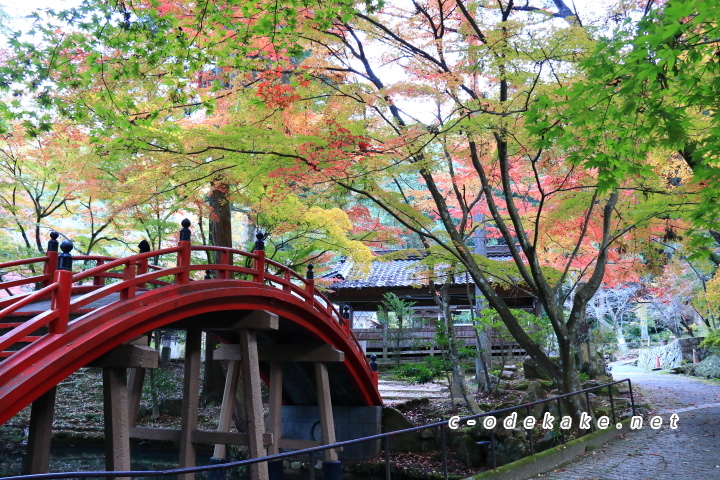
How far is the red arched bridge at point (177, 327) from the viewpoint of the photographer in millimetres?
5715

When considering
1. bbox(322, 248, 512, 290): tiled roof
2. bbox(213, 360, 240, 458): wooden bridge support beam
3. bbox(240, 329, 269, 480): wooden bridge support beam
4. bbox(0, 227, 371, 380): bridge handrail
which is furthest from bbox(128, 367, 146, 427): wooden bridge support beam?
bbox(322, 248, 512, 290): tiled roof

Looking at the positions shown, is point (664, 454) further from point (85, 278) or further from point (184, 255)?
point (85, 278)

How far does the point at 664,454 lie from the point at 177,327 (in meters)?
8.29

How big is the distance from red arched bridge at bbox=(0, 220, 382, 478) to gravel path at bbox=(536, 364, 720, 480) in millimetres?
4888

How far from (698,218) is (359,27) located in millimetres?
5605

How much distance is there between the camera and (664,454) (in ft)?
30.2

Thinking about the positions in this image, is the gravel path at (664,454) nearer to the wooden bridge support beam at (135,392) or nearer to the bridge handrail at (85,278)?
the bridge handrail at (85,278)

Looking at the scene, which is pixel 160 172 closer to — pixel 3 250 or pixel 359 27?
pixel 359 27

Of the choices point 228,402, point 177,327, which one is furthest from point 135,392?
point 177,327

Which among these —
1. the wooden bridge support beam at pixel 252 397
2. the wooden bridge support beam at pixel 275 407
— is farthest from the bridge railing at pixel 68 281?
the wooden bridge support beam at pixel 275 407

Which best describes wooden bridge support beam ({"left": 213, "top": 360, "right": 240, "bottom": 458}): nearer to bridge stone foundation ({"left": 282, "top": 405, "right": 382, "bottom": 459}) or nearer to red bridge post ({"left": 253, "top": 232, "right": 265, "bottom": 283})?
red bridge post ({"left": 253, "top": 232, "right": 265, "bottom": 283})

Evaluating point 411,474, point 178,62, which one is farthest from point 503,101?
point 411,474

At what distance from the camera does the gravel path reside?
26.3ft

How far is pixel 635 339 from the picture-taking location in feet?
128
